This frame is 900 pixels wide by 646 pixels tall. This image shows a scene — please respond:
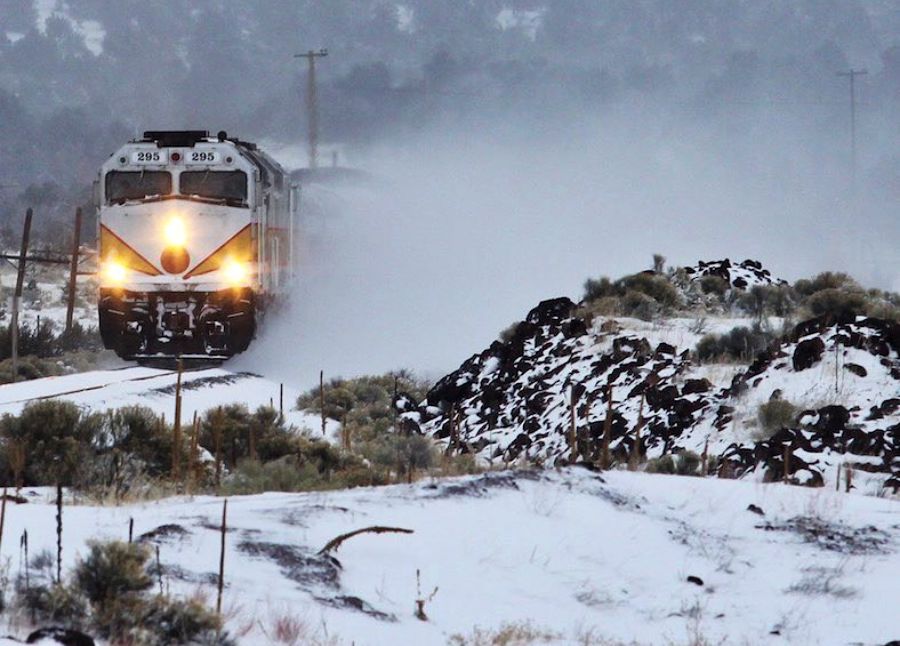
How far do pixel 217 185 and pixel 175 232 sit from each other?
0.96 meters

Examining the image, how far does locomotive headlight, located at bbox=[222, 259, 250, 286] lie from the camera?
23.5 meters

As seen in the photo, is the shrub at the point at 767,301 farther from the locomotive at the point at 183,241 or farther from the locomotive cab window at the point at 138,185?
the locomotive cab window at the point at 138,185

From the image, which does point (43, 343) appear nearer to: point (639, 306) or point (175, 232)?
point (175, 232)

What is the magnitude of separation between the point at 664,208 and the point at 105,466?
98.2 metres

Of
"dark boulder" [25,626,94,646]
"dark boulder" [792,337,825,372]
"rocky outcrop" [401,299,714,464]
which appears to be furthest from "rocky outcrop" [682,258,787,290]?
"dark boulder" [25,626,94,646]

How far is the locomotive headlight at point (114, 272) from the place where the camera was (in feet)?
78.4

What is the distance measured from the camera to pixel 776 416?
14.3m

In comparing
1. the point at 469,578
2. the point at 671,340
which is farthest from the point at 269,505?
the point at 671,340

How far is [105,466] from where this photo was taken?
11.0m

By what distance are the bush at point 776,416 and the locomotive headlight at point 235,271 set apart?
10815mm

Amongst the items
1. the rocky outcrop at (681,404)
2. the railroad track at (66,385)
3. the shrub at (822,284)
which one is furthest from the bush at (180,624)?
the shrub at (822,284)

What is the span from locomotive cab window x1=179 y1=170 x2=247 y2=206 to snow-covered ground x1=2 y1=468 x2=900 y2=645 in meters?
13.8

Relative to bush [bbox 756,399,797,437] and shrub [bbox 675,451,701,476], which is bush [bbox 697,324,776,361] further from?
shrub [bbox 675,451,701,476]

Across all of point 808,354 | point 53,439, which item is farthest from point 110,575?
point 808,354
